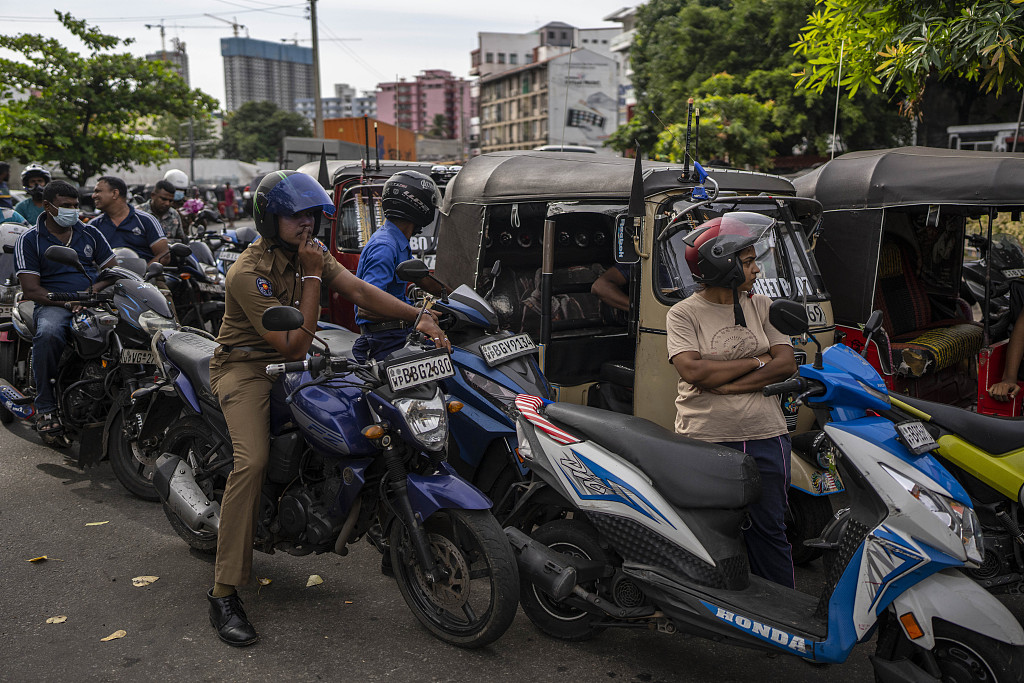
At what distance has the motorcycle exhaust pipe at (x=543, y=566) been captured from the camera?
129 inches

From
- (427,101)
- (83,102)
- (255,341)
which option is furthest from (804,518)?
(427,101)

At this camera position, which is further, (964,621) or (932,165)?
(932,165)

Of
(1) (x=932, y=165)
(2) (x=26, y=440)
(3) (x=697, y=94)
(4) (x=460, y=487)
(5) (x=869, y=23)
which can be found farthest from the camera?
(3) (x=697, y=94)

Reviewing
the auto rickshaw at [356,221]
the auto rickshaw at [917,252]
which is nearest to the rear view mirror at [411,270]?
the auto rickshaw at [917,252]

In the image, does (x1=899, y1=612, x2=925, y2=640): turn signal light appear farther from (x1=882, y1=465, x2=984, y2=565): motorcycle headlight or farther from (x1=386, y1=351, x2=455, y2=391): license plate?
(x1=386, y1=351, x2=455, y2=391): license plate

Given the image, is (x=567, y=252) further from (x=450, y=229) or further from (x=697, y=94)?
(x=697, y=94)

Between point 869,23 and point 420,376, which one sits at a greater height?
point 869,23

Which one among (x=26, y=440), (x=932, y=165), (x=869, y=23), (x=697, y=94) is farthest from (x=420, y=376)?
(x=697, y=94)

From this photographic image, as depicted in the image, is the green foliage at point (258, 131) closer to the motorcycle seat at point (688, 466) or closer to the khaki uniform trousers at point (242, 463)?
the khaki uniform trousers at point (242, 463)

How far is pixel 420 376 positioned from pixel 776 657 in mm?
1919

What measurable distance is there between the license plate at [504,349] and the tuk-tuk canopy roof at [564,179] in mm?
1117

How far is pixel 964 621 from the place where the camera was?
260cm

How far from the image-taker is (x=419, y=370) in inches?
137

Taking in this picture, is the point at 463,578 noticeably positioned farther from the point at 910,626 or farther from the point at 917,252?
the point at 917,252
